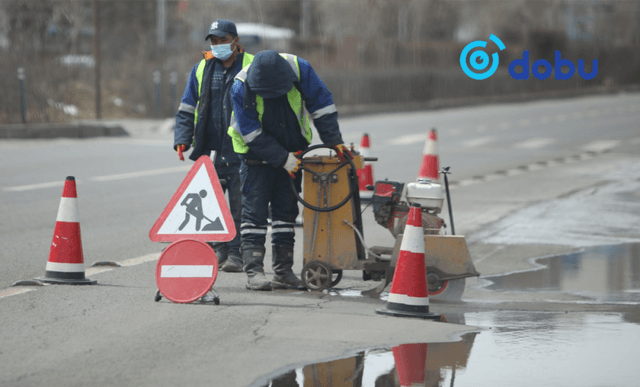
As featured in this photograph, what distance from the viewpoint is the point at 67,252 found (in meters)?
6.53

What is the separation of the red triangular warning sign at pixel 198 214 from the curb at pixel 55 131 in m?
15.5

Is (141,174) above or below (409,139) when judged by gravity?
below

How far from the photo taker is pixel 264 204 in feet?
21.9

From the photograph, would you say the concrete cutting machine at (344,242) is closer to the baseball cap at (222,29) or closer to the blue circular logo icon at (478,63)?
the baseball cap at (222,29)

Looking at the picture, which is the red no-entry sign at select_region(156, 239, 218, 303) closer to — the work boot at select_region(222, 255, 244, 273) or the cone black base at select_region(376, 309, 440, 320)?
the cone black base at select_region(376, 309, 440, 320)

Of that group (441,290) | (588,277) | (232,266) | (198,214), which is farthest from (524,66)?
(198,214)

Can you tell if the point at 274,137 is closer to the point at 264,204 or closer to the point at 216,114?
the point at 264,204

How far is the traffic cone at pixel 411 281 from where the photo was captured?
571cm

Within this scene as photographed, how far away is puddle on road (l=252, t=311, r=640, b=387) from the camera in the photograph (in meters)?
4.45

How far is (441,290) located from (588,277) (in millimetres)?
1504

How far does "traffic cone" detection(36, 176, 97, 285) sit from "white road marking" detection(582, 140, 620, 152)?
54.7 ft

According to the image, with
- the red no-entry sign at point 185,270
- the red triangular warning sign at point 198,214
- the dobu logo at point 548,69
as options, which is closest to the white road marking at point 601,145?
the red triangular warning sign at point 198,214

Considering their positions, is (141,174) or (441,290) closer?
(441,290)

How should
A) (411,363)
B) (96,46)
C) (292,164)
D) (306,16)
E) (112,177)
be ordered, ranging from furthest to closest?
(306,16) → (96,46) → (112,177) → (292,164) → (411,363)
